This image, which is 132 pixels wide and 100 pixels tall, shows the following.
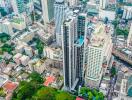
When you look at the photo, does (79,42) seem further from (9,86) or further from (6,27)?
(6,27)

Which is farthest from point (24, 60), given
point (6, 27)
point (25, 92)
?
point (25, 92)

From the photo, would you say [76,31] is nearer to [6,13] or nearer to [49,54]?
[49,54]

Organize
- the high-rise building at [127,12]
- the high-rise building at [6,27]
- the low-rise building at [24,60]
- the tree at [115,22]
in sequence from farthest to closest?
the high-rise building at [127,12], the tree at [115,22], the high-rise building at [6,27], the low-rise building at [24,60]

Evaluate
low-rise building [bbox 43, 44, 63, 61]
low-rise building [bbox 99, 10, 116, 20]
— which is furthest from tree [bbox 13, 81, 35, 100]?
low-rise building [bbox 99, 10, 116, 20]

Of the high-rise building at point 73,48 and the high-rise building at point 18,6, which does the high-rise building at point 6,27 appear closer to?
the high-rise building at point 18,6

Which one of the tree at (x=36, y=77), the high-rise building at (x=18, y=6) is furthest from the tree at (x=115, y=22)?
the tree at (x=36, y=77)

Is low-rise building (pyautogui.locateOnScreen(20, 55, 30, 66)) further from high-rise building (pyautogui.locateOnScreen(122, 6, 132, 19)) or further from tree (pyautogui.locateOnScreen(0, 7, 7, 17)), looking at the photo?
high-rise building (pyautogui.locateOnScreen(122, 6, 132, 19))

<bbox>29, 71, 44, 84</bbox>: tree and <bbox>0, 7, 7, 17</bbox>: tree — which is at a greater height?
<bbox>0, 7, 7, 17</bbox>: tree
